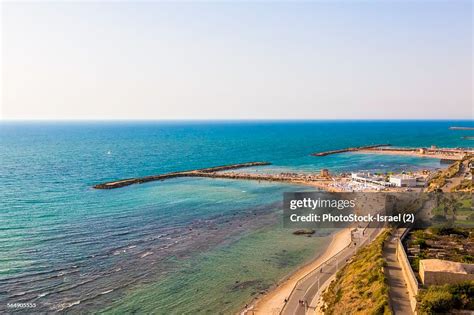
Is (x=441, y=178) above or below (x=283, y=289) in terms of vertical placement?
above

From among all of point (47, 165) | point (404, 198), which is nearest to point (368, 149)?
point (404, 198)

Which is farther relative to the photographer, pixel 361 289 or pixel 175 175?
pixel 175 175

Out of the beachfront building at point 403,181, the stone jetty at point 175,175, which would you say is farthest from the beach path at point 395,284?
the stone jetty at point 175,175

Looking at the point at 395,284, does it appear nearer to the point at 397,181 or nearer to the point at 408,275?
the point at 408,275

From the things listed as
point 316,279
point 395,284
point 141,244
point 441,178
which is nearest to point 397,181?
point 441,178

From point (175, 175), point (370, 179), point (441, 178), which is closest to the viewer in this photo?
point (441, 178)

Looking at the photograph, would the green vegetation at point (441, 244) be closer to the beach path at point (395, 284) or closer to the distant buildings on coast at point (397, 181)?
the beach path at point (395, 284)

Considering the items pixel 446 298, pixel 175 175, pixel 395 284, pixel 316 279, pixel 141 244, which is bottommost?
pixel 316 279
